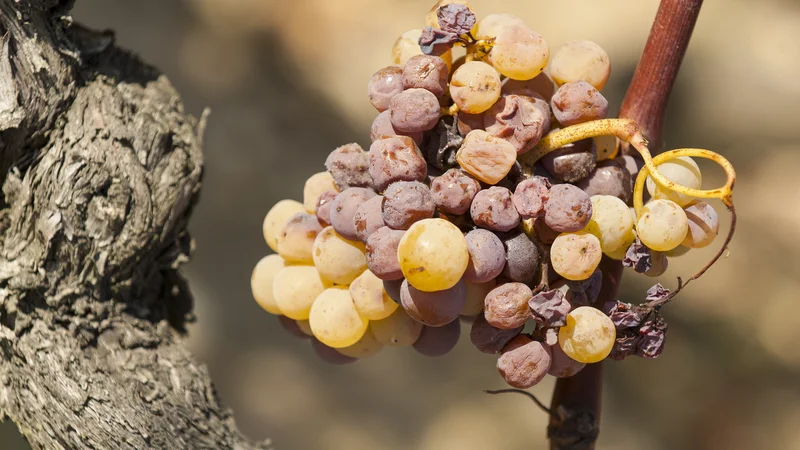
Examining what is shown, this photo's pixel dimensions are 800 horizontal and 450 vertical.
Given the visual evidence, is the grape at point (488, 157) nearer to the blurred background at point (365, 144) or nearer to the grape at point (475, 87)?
the grape at point (475, 87)

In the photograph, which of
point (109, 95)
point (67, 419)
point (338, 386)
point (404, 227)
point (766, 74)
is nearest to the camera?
point (404, 227)

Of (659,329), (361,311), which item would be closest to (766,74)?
(659,329)

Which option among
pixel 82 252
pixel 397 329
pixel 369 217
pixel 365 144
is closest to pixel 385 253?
pixel 369 217

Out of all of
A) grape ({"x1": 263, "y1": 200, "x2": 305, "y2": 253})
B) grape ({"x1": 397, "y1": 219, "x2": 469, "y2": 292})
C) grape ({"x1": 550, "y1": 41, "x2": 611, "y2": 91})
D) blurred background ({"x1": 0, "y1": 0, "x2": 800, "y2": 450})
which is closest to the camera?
grape ({"x1": 397, "y1": 219, "x2": 469, "y2": 292})

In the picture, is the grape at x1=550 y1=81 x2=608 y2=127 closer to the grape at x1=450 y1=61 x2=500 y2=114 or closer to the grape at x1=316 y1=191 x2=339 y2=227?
the grape at x1=450 y1=61 x2=500 y2=114

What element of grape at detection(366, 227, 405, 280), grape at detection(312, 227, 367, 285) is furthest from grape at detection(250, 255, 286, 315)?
grape at detection(366, 227, 405, 280)

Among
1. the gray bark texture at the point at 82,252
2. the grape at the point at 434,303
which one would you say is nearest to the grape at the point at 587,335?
the grape at the point at 434,303

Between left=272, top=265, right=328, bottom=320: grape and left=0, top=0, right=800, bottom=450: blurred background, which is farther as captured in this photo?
left=0, top=0, right=800, bottom=450: blurred background

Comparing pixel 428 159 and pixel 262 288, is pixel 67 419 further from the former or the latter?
pixel 428 159
